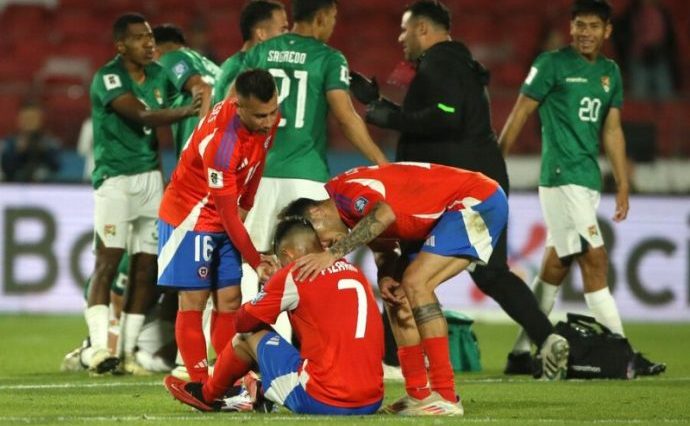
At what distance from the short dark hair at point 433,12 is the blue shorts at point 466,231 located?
2355 mm

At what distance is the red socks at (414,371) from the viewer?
7996 mm

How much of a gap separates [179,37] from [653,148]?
630 centimetres

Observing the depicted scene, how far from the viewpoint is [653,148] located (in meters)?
16.1

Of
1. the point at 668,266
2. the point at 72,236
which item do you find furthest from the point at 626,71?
the point at 72,236

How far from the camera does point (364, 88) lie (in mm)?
9914

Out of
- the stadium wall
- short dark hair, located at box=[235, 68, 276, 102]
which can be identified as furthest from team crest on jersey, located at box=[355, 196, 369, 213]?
the stadium wall

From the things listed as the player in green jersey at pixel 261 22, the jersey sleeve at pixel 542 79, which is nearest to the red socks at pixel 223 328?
the player in green jersey at pixel 261 22

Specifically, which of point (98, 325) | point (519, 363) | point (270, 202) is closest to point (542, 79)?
point (519, 363)

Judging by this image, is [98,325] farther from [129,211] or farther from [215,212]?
[215,212]

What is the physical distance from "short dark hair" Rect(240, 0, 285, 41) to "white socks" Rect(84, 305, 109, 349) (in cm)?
209

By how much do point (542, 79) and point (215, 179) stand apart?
352cm

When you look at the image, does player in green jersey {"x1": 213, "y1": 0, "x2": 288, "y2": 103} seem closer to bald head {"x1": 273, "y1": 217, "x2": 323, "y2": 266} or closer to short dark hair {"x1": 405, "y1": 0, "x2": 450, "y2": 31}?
short dark hair {"x1": 405, "y1": 0, "x2": 450, "y2": 31}

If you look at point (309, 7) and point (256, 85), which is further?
point (309, 7)

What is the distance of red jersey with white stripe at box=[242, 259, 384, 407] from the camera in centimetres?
742
